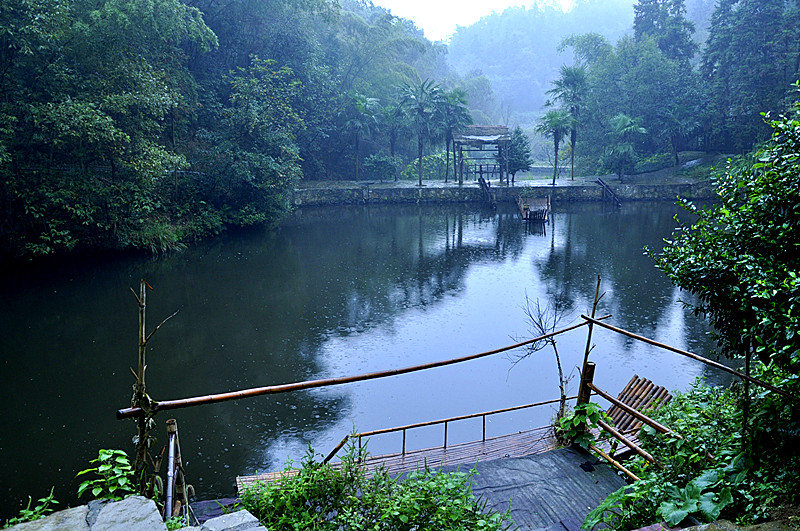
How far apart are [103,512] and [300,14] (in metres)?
38.8

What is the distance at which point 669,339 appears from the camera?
1266cm

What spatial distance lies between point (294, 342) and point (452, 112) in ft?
94.3

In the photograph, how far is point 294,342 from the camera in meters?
12.8

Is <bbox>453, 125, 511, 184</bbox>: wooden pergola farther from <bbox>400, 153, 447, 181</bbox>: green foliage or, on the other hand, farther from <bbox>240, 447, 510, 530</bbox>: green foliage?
<bbox>240, 447, 510, 530</bbox>: green foliage

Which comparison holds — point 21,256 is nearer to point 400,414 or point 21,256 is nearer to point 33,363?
point 33,363

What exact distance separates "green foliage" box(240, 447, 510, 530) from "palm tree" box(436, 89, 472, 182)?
34.6 meters

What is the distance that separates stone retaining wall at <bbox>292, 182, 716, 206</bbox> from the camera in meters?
36.6

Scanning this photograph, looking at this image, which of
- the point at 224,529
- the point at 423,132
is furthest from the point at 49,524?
the point at 423,132

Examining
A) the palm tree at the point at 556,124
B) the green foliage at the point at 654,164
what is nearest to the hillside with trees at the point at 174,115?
the palm tree at the point at 556,124

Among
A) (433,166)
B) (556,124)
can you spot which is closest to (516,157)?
(556,124)

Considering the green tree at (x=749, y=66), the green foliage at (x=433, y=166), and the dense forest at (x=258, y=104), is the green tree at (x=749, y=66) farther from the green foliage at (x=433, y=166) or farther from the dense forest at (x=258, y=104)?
the green foliage at (x=433, y=166)

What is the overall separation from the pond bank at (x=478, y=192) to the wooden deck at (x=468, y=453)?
30.2 metres

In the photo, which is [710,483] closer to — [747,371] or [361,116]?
[747,371]

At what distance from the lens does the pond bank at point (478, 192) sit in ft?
120
